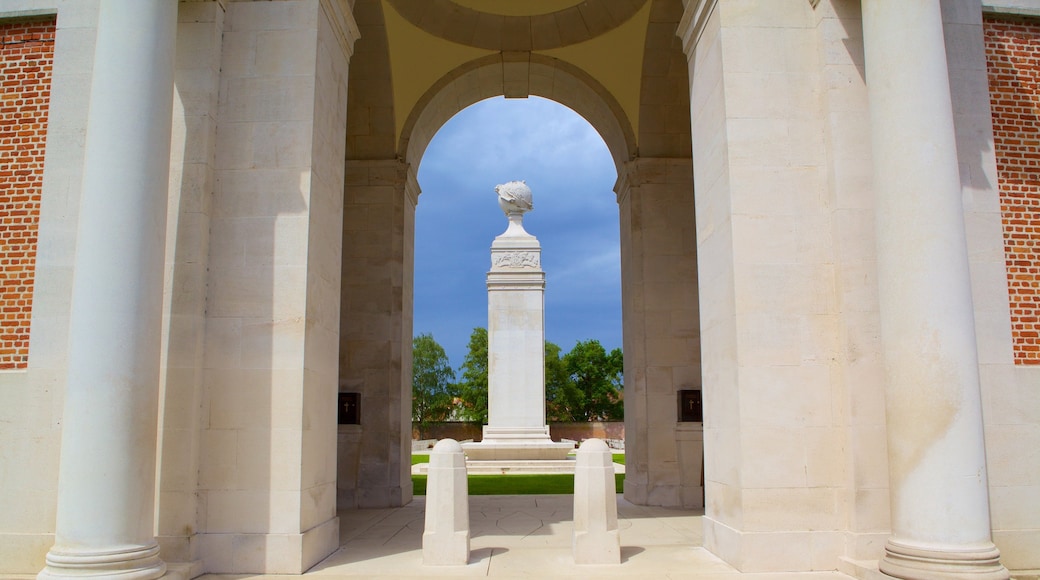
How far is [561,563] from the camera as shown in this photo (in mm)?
9117

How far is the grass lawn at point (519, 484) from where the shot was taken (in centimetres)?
1785

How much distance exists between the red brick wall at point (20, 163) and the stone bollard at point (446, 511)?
5.09 m

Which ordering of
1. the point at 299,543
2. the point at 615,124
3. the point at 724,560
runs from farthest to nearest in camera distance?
the point at 615,124, the point at 724,560, the point at 299,543

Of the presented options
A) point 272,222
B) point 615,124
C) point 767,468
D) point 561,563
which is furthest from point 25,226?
point 615,124

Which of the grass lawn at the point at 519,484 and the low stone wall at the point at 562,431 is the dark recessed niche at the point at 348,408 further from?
the low stone wall at the point at 562,431

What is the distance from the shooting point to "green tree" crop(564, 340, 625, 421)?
81.8 meters

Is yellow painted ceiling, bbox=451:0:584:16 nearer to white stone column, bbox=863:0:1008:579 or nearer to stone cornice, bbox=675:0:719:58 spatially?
stone cornice, bbox=675:0:719:58

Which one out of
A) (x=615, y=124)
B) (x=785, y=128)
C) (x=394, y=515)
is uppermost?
(x=615, y=124)

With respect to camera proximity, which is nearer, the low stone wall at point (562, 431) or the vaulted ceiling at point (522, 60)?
the vaulted ceiling at point (522, 60)

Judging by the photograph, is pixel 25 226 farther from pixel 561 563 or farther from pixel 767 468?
pixel 767 468

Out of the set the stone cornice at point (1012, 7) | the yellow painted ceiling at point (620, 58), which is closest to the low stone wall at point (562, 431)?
the yellow painted ceiling at point (620, 58)

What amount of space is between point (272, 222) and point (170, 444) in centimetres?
286

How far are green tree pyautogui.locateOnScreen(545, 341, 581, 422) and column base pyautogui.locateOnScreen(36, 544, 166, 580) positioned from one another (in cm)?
7265

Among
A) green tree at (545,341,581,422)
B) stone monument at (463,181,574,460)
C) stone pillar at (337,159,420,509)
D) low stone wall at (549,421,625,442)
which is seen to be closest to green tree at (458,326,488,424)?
green tree at (545,341,581,422)
